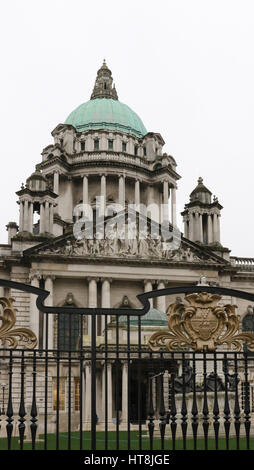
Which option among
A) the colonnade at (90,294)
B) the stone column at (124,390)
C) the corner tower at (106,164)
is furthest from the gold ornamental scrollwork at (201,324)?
the corner tower at (106,164)

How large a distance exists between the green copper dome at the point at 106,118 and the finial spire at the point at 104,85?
266 centimetres

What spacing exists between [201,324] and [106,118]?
→ 68521mm

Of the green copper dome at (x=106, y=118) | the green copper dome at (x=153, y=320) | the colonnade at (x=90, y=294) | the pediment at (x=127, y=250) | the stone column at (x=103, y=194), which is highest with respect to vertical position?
the green copper dome at (x=106, y=118)

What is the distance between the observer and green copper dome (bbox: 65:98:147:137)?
7744cm

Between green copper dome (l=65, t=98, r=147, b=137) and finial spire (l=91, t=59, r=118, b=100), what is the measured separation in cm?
266

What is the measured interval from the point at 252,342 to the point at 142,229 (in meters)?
41.7

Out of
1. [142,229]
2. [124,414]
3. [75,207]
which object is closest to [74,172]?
[75,207]

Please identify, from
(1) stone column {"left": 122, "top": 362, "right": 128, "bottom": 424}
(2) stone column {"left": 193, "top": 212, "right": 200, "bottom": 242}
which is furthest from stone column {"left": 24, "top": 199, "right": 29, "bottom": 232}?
(1) stone column {"left": 122, "top": 362, "right": 128, "bottom": 424}

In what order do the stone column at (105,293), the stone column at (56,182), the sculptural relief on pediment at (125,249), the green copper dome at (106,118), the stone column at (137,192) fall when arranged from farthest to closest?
the green copper dome at (106,118)
the stone column at (137,192)
the stone column at (56,182)
the stone column at (105,293)
the sculptural relief on pediment at (125,249)

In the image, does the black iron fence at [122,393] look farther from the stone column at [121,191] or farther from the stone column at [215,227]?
the stone column at [121,191]

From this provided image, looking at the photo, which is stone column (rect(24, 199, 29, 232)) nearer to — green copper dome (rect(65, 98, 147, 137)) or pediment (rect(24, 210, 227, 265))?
pediment (rect(24, 210, 227, 265))

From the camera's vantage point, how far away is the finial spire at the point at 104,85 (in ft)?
276

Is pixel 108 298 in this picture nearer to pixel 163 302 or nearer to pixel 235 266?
pixel 163 302
